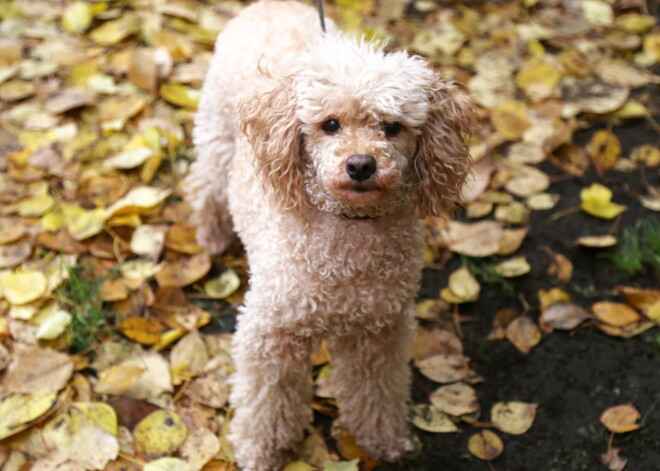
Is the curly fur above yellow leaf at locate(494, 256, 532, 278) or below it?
above

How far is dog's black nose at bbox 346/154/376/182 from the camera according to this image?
2.04 meters

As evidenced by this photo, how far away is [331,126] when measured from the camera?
7.05 feet

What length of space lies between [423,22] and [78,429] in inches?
120

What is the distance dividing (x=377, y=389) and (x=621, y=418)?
87 centimetres

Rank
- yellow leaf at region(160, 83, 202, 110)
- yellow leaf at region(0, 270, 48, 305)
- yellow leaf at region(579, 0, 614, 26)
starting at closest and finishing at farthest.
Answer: yellow leaf at region(0, 270, 48, 305)
yellow leaf at region(160, 83, 202, 110)
yellow leaf at region(579, 0, 614, 26)

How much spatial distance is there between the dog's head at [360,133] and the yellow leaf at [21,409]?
1.14 meters

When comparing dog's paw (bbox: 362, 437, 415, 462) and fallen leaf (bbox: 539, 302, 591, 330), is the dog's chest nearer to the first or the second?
dog's paw (bbox: 362, 437, 415, 462)

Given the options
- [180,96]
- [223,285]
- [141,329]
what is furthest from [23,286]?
[180,96]

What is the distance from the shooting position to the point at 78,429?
2643mm

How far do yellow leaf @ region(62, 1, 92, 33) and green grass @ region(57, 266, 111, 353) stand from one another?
1.74 meters

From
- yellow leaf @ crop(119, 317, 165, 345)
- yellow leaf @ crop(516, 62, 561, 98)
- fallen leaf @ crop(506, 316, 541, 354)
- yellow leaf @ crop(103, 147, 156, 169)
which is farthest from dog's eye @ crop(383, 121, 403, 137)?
yellow leaf @ crop(516, 62, 561, 98)

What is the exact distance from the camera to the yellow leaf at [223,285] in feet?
10.4

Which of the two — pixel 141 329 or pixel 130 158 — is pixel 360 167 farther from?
pixel 130 158

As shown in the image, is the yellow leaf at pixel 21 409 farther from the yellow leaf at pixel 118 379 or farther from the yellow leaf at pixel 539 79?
the yellow leaf at pixel 539 79
